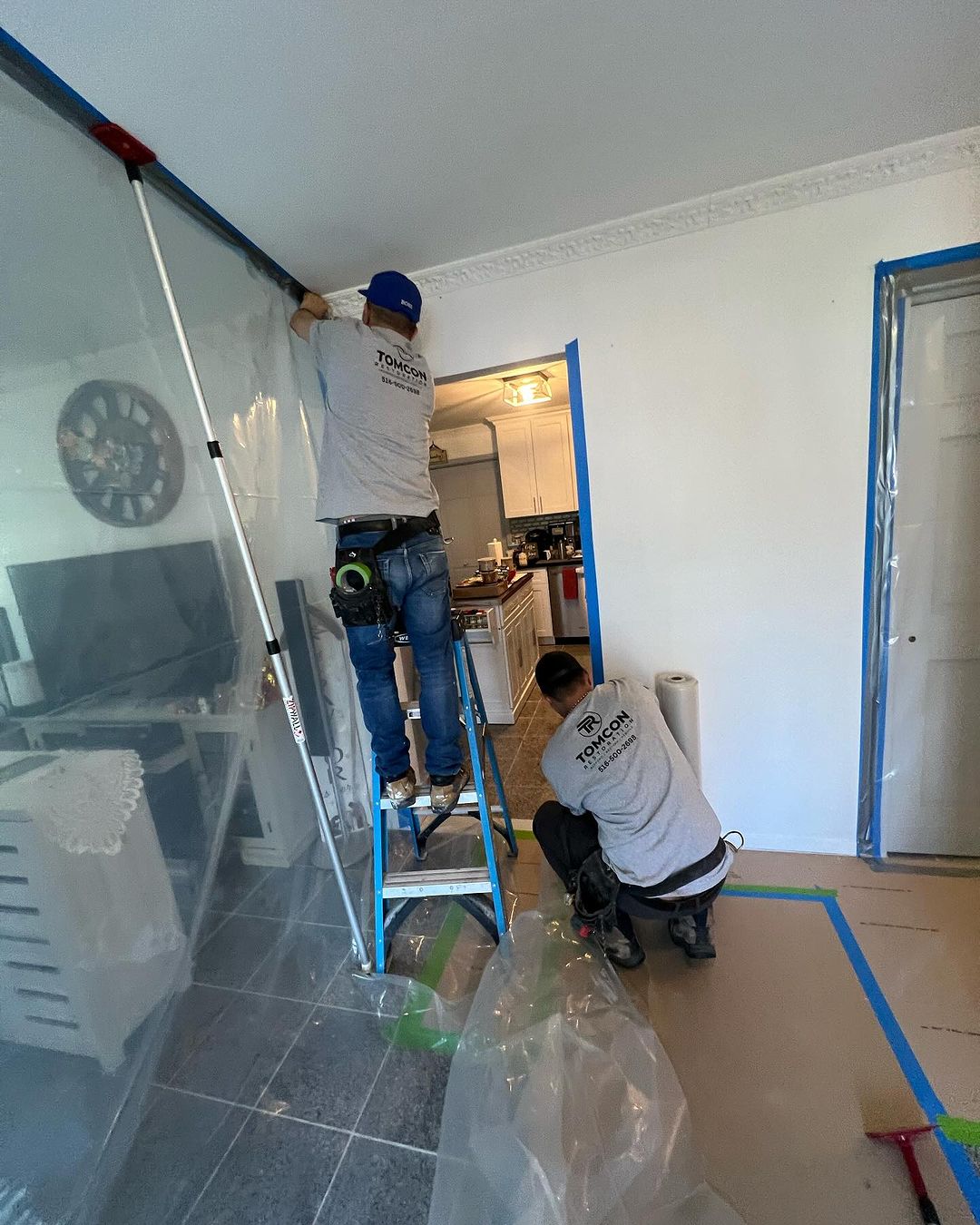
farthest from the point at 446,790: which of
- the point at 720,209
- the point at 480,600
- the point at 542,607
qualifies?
the point at 542,607

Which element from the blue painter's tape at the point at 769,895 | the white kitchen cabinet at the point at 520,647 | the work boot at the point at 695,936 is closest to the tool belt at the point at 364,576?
the work boot at the point at 695,936

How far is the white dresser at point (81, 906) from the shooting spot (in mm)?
832

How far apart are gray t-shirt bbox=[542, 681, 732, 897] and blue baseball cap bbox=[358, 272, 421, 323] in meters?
1.42

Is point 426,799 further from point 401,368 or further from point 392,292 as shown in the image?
point 392,292

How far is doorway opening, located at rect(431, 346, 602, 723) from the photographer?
346 centimetres

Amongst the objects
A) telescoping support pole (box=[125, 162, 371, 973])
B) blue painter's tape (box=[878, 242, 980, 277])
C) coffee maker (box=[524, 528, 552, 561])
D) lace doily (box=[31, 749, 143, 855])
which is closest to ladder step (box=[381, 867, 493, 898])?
telescoping support pole (box=[125, 162, 371, 973])

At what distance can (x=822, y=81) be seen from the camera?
122 centimetres

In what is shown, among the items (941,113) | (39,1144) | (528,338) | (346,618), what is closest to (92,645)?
(346,618)

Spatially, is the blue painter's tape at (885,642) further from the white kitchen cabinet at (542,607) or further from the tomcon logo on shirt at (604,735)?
the white kitchen cabinet at (542,607)

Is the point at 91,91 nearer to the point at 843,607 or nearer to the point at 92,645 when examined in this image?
the point at 92,645

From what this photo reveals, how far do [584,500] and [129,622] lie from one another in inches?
61.6

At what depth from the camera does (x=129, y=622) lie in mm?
1091

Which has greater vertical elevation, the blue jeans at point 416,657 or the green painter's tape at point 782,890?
the blue jeans at point 416,657

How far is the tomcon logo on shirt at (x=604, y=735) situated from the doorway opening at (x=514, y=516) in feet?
6.21
